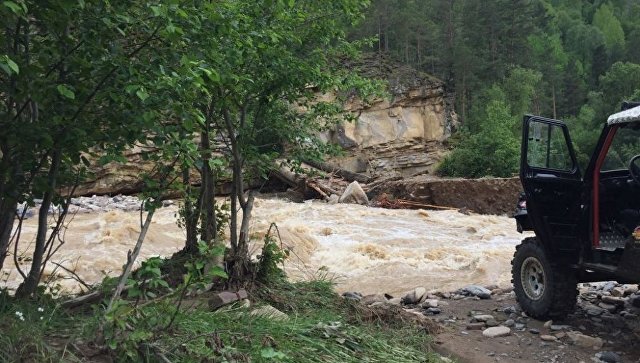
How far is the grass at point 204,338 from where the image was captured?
3061mm

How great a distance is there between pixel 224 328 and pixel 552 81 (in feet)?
186

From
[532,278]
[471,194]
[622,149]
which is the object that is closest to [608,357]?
[532,278]

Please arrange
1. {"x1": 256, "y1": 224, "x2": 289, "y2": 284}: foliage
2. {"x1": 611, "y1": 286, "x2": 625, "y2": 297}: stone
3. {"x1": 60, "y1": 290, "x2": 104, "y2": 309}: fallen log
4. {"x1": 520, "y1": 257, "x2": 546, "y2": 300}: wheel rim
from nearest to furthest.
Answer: {"x1": 60, "y1": 290, "x2": 104, "y2": 309}: fallen log, {"x1": 256, "y1": 224, "x2": 289, "y2": 284}: foliage, {"x1": 520, "y1": 257, "x2": 546, "y2": 300}: wheel rim, {"x1": 611, "y1": 286, "x2": 625, "y2": 297}: stone

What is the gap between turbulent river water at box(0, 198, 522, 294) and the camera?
1005cm

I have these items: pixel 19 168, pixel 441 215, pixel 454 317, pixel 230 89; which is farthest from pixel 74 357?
pixel 441 215

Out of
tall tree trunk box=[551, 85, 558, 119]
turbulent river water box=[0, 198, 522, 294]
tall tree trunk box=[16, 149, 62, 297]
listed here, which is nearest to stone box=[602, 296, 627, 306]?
turbulent river water box=[0, 198, 522, 294]

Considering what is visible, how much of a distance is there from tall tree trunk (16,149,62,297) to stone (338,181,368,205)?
64.2ft

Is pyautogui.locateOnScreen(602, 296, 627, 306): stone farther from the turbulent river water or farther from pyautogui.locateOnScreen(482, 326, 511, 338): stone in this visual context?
the turbulent river water

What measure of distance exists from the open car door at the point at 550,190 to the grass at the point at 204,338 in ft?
6.96

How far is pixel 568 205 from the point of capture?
6254 millimetres

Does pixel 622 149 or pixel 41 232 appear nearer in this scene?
pixel 41 232

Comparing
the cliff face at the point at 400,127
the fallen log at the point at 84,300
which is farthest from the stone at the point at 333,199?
the fallen log at the point at 84,300

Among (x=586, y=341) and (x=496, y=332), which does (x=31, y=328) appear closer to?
(x=496, y=332)

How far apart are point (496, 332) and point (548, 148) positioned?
196cm
